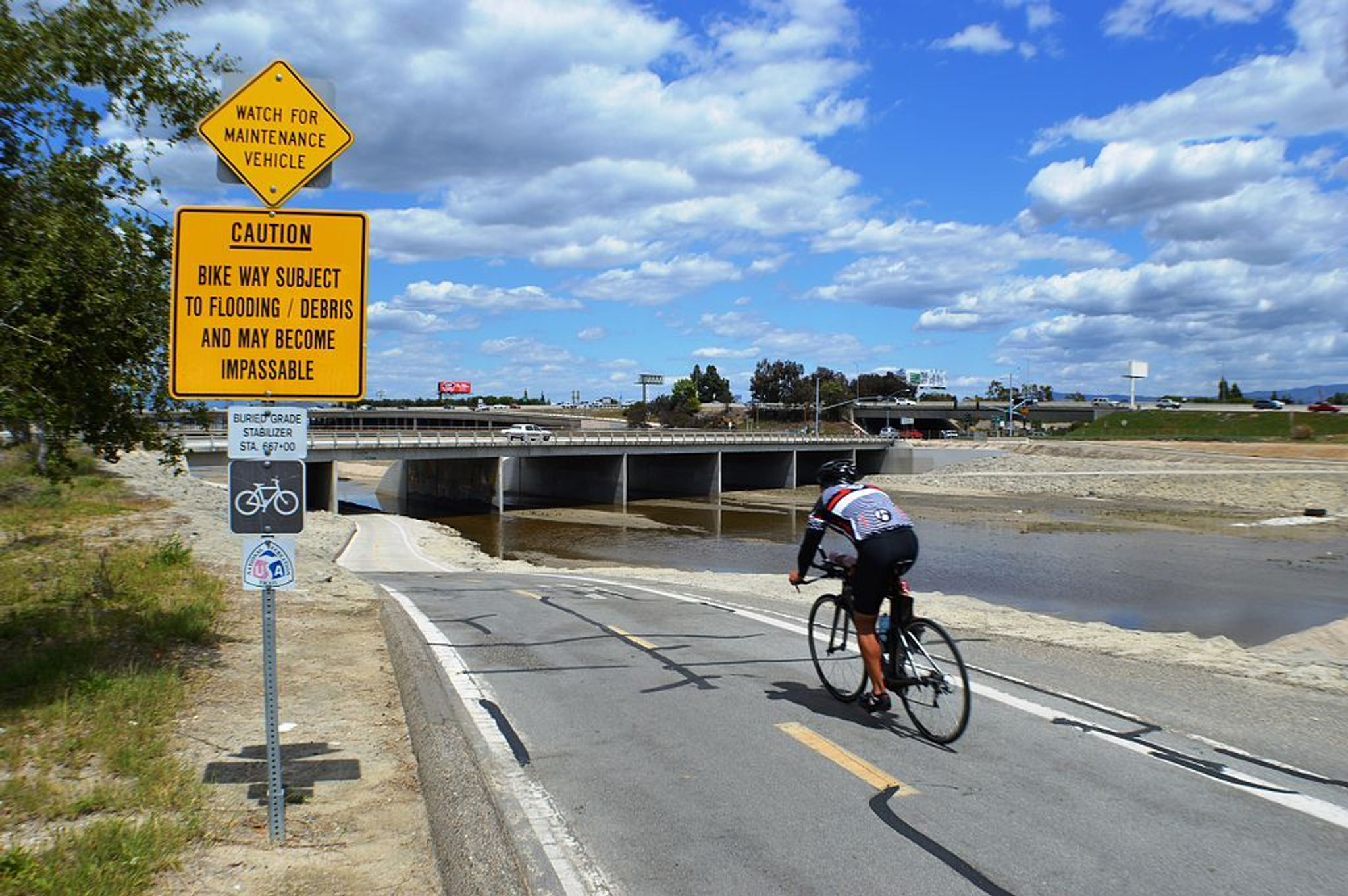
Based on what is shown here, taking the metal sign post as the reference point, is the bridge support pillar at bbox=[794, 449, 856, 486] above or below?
below

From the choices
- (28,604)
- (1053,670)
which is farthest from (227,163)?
(1053,670)

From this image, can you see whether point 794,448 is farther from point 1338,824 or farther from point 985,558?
point 1338,824

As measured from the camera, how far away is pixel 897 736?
6520 mm

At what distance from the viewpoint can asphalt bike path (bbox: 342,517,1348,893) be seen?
173 inches

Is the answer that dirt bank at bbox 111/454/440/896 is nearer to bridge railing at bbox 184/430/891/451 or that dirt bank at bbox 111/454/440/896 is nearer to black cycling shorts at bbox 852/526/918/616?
black cycling shorts at bbox 852/526/918/616

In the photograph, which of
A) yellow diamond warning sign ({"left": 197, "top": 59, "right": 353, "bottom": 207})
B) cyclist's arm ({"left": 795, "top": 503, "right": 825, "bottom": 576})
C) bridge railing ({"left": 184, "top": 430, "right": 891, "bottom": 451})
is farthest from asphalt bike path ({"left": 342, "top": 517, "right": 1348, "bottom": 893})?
bridge railing ({"left": 184, "top": 430, "right": 891, "bottom": 451})

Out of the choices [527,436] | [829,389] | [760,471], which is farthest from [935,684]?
[829,389]

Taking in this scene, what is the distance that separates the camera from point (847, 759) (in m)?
5.99

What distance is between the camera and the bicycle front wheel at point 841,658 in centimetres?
724

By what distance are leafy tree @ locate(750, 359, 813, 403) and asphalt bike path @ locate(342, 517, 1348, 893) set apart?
6350 inches

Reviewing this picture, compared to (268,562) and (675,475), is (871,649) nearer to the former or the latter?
(268,562)

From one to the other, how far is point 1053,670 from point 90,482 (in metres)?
25.0

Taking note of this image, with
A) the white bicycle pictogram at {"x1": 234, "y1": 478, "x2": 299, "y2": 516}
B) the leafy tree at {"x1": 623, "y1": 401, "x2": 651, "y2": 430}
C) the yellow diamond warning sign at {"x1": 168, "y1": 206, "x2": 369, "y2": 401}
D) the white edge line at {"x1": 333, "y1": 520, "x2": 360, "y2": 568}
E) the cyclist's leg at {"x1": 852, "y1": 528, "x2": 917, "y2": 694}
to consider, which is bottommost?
the white edge line at {"x1": 333, "y1": 520, "x2": 360, "y2": 568}

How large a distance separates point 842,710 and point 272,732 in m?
4.22
